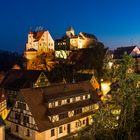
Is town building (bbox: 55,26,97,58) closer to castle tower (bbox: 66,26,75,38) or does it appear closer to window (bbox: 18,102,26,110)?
castle tower (bbox: 66,26,75,38)

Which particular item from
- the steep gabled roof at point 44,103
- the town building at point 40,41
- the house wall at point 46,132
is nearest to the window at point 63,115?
the steep gabled roof at point 44,103

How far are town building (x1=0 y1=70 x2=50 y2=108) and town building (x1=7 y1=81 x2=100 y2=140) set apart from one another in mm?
10428

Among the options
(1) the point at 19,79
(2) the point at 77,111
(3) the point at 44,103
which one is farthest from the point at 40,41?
(3) the point at 44,103

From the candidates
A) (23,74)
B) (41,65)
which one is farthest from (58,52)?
(23,74)

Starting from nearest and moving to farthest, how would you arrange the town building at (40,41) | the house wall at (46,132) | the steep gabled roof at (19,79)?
1. the house wall at (46,132)
2. the steep gabled roof at (19,79)
3. the town building at (40,41)

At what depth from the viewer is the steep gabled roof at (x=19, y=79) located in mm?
46656

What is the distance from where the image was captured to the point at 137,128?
21.2 m

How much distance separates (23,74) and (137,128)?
31771 mm

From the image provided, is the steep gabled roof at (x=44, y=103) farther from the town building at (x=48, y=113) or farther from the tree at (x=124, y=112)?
the tree at (x=124, y=112)

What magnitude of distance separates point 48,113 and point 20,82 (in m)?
16.5

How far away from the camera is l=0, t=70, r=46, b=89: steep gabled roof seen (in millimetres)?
46656

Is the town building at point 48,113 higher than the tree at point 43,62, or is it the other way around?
the tree at point 43,62

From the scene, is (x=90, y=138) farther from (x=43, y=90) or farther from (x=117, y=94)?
(x=43, y=90)

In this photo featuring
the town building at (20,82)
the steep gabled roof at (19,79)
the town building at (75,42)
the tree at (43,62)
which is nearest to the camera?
the town building at (20,82)
